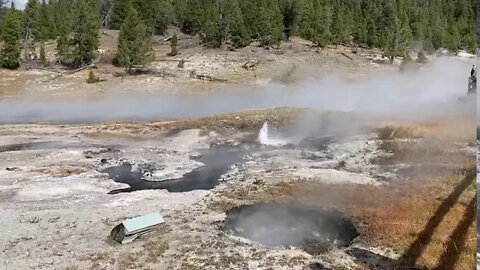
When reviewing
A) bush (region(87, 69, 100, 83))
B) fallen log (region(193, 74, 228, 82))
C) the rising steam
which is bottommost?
the rising steam

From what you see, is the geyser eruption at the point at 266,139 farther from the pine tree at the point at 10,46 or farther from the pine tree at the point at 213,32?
the pine tree at the point at 10,46

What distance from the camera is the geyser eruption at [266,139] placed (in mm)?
29794

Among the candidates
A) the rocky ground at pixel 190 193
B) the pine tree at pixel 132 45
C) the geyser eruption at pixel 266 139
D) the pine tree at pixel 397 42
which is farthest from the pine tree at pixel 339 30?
the geyser eruption at pixel 266 139

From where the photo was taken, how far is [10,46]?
181 ft

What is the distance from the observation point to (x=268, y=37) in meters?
65.2

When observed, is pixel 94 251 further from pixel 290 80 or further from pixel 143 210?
pixel 290 80

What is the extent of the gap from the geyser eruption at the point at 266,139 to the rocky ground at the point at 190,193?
501 millimetres

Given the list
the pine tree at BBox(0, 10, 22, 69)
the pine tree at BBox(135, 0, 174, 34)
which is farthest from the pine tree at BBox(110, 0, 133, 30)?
the pine tree at BBox(0, 10, 22, 69)

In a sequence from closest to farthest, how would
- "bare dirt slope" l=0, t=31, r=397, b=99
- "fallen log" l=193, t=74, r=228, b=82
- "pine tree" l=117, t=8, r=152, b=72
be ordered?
"bare dirt slope" l=0, t=31, r=397, b=99, "pine tree" l=117, t=8, r=152, b=72, "fallen log" l=193, t=74, r=228, b=82

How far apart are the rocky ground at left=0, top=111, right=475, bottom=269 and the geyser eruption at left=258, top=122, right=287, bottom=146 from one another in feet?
1.64

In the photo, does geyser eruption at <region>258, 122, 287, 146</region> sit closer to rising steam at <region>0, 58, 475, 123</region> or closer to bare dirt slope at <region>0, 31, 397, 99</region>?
rising steam at <region>0, 58, 475, 123</region>

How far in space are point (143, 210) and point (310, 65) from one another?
45692 millimetres

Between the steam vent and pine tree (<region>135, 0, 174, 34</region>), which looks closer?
the steam vent

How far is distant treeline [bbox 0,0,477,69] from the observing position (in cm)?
6544
